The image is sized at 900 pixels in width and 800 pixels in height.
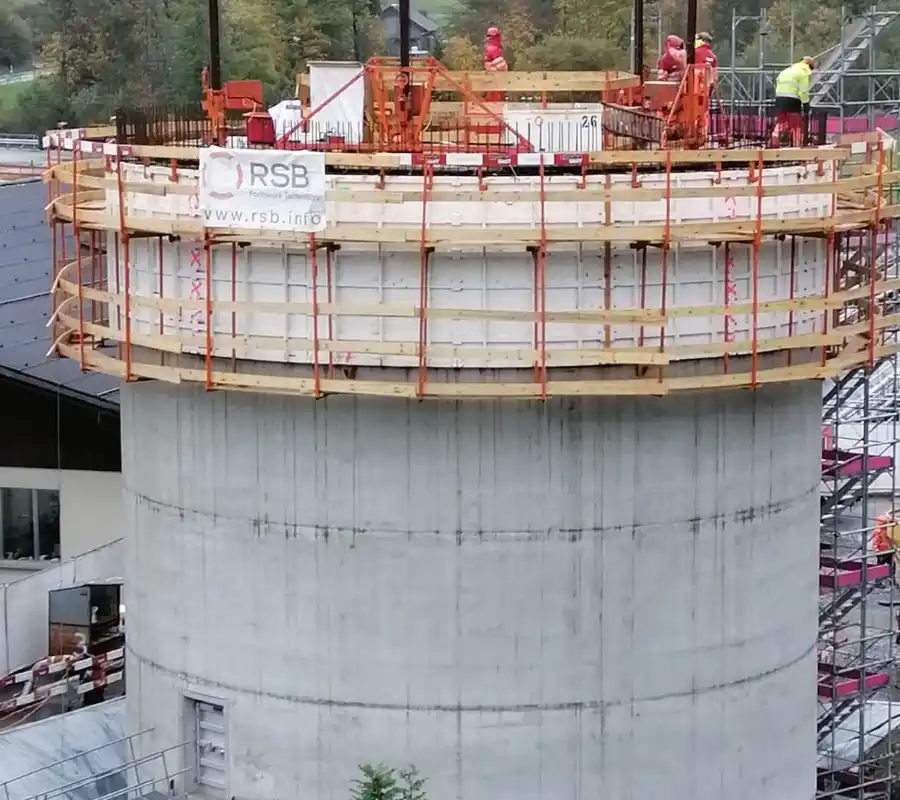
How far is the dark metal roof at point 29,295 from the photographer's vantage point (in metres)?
40.6

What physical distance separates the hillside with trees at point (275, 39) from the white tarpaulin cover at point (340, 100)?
73219 millimetres

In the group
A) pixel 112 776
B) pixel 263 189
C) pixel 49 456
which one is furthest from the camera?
pixel 49 456

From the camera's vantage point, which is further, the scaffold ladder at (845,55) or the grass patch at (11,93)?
the grass patch at (11,93)

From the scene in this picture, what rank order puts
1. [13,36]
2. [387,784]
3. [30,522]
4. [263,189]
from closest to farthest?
[387,784]
[263,189]
[30,522]
[13,36]

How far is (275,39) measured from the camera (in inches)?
4530

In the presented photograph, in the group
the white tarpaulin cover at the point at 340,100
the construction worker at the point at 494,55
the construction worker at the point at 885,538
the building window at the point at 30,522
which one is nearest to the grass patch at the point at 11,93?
the building window at the point at 30,522

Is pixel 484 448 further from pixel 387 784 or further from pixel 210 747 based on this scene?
pixel 210 747

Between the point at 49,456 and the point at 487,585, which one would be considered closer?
the point at 487,585

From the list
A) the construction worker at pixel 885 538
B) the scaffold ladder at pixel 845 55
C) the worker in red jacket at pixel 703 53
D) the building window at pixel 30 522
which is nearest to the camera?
the worker in red jacket at pixel 703 53

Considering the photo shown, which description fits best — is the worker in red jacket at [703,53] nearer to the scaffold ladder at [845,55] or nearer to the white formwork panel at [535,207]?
the scaffold ladder at [845,55]

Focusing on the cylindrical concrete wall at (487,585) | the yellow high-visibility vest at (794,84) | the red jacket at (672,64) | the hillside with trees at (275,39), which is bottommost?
the cylindrical concrete wall at (487,585)

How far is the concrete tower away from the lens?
80.1 ft

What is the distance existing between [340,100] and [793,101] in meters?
7.30

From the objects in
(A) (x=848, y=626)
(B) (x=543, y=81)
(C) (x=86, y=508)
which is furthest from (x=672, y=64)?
(C) (x=86, y=508)
